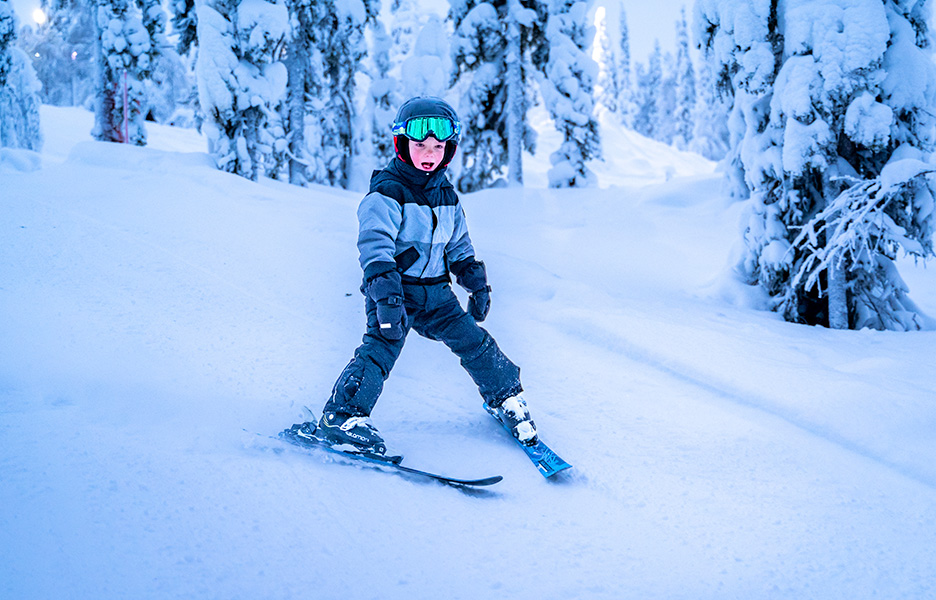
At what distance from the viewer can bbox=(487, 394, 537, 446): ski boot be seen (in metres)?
2.96

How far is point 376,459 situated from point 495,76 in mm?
15873

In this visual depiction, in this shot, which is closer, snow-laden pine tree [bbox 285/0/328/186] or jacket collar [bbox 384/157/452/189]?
jacket collar [bbox 384/157/452/189]

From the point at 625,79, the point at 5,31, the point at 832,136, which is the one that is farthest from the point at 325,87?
the point at 625,79

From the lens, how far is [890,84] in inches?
220

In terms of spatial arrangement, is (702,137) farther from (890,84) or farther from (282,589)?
(282,589)

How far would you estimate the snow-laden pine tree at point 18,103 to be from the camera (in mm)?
17667

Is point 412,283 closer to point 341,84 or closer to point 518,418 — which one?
point 518,418

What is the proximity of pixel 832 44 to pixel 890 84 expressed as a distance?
2.41ft

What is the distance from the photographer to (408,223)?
2.96 m

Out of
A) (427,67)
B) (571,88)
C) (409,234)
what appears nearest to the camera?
(409,234)

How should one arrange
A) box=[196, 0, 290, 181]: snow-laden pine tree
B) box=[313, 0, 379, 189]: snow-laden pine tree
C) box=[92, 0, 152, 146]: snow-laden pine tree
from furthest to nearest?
box=[313, 0, 379, 189]: snow-laden pine tree → box=[92, 0, 152, 146]: snow-laden pine tree → box=[196, 0, 290, 181]: snow-laden pine tree

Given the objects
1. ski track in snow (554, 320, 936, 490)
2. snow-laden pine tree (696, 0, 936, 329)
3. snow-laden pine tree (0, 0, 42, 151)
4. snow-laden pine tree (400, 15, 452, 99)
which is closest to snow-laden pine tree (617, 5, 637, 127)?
snow-laden pine tree (400, 15, 452, 99)

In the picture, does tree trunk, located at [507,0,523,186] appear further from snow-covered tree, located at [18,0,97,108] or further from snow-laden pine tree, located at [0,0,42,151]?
snow-covered tree, located at [18,0,97,108]

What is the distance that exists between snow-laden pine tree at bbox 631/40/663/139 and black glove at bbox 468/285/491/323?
Result: 6961cm
